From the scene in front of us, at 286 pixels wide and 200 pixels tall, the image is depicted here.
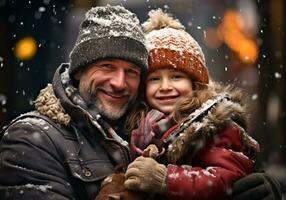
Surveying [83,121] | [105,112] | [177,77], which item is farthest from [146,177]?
[177,77]

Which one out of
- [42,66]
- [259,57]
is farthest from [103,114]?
[259,57]

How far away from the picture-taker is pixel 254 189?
12.2 feet

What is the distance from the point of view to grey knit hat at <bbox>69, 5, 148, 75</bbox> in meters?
4.36

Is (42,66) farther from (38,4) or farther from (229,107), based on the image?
(229,107)

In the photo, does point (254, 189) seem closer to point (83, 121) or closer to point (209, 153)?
point (209, 153)

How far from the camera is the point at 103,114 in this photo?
4340 millimetres

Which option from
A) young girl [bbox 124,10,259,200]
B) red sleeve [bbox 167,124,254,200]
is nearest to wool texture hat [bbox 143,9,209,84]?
young girl [bbox 124,10,259,200]

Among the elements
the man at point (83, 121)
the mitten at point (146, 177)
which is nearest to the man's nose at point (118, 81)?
the man at point (83, 121)

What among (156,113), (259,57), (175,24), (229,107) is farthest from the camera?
(259,57)

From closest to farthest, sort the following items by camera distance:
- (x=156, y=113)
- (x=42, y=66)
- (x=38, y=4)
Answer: (x=156, y=113), (x=42, y=66), (x=38, y=4)

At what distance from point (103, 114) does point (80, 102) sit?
21cm

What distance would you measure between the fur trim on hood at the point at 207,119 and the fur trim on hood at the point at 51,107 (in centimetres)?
77

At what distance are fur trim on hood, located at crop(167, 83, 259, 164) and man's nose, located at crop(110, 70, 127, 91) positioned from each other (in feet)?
1.44

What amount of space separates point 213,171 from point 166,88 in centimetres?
86
